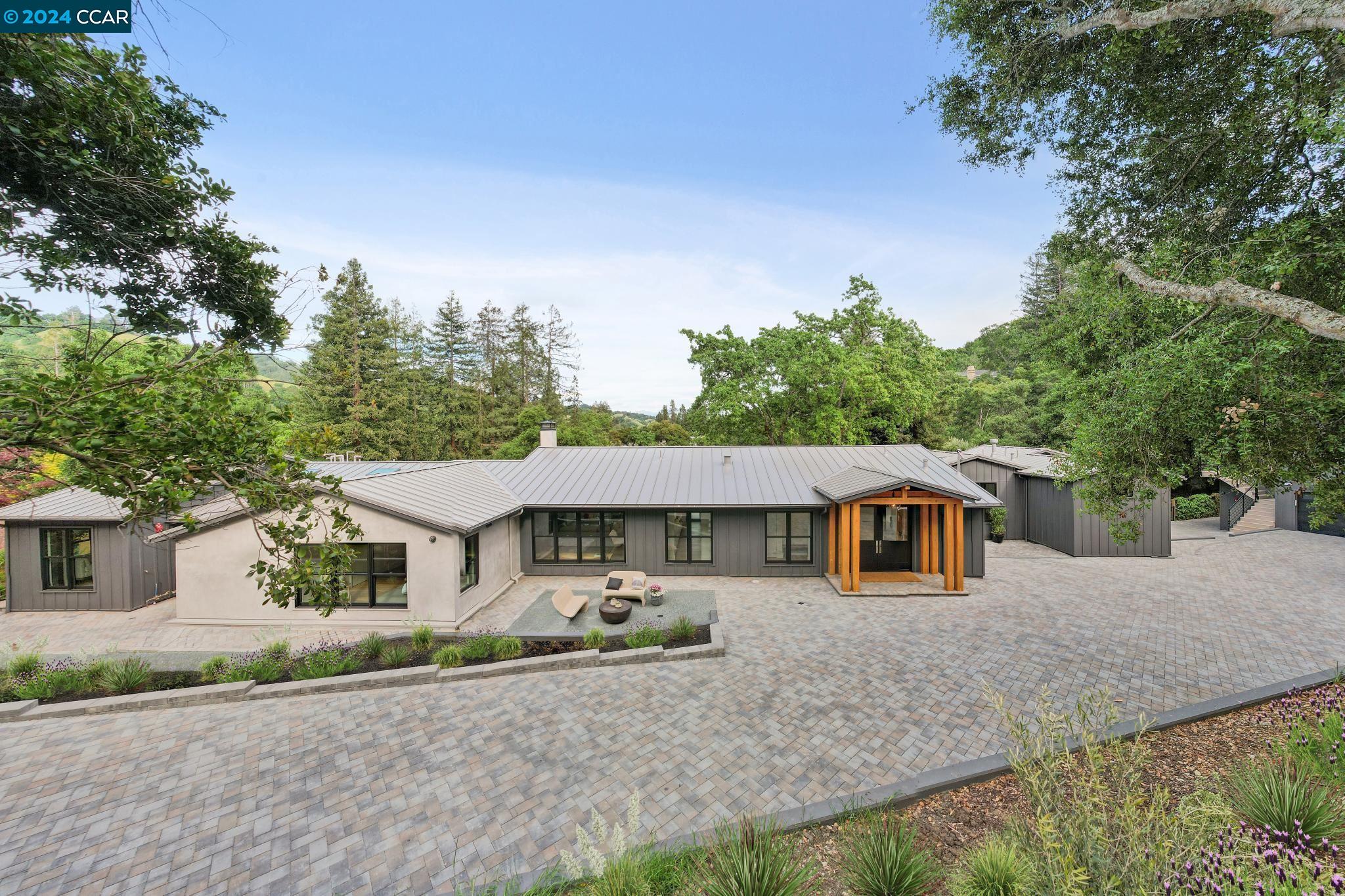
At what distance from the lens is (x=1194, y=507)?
2036cm

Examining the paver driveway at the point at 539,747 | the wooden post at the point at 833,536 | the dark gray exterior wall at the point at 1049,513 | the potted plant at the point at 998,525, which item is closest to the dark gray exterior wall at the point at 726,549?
the wooden post at the point at 833,536

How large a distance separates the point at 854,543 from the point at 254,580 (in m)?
12.9

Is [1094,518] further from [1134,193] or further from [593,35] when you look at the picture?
[593,35]

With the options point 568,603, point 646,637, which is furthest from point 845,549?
point 568,603

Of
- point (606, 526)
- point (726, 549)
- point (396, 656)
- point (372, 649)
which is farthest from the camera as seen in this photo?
point (606, 526)

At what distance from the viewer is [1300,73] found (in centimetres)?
542

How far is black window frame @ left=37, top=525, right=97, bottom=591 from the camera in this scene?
402 inches

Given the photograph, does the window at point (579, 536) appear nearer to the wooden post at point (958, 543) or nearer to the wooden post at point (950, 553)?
the wooden post at point (950, 553)

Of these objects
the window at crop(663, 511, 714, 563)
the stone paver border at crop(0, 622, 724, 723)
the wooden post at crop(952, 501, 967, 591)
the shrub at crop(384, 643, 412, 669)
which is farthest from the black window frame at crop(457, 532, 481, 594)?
the wooden post at crop(952, 501, 967, 591)

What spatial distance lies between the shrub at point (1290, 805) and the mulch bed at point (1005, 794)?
0.30 meters

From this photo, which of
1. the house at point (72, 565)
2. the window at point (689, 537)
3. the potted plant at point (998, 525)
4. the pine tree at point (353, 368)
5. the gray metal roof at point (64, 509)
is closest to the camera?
the gray metal roof at point (64, 509)

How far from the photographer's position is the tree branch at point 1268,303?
4203mm

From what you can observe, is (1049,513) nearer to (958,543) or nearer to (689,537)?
(958,543)

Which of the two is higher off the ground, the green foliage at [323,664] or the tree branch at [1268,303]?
the tree branch at [1268,303]
